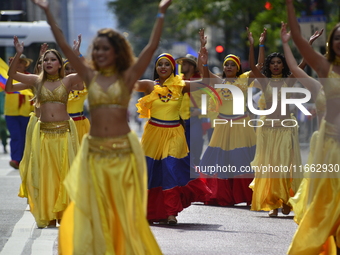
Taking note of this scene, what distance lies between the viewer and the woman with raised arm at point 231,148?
38.3 feet

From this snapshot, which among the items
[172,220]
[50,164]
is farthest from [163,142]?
[50,164]

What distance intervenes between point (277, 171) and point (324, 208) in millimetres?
4134

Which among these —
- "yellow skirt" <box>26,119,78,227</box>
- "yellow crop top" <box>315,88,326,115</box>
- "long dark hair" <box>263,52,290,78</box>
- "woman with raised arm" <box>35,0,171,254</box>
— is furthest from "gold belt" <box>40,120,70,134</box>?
"yellow crop top" <box>315,88,326,115</box>

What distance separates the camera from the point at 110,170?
237 inches

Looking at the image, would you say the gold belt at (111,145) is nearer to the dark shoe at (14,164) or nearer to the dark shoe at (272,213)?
the dark shoe at (272,213)

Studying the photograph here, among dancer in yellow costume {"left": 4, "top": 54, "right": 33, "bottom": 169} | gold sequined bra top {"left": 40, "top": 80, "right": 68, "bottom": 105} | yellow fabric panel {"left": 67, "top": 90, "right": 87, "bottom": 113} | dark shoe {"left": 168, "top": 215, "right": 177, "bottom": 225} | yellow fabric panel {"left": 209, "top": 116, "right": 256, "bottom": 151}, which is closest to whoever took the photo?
gold sequined bra top {"left": 40, "top": 80, "right": 68, "bottom": 105}

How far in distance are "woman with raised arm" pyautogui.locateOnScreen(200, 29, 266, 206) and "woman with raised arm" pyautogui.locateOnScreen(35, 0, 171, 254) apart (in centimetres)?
553

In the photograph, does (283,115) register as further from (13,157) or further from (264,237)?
(13,157)

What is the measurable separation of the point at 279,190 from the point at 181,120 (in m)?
1.72

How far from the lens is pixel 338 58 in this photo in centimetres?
635

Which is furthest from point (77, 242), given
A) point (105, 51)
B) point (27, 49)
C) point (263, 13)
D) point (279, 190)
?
point (263, 13)

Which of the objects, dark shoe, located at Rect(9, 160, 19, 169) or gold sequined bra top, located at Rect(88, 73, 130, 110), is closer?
gold sequined bra top, located at Rect(88, 73, 130, 110)

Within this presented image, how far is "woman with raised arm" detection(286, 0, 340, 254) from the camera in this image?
6.28m

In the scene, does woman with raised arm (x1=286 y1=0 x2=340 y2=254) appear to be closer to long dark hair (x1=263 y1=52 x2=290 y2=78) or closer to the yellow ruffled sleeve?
the yellow ruffled sleeve
